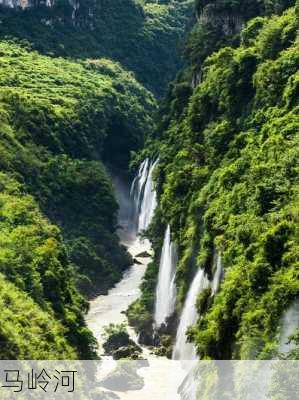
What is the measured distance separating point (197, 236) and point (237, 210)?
28.2 feet

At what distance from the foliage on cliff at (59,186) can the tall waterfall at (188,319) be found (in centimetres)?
498

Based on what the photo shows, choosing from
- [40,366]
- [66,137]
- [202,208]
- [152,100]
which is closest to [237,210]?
[202,208]

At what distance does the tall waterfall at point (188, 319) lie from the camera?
155 feet

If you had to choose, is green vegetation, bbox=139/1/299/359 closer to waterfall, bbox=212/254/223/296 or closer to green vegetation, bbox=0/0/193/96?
waterfall, bbox=212/254/223/296

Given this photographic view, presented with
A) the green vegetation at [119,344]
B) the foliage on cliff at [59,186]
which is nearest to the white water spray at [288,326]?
the foliage on cliff at [59,186]

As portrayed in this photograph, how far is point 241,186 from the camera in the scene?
4322 cm

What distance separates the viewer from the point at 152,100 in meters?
123

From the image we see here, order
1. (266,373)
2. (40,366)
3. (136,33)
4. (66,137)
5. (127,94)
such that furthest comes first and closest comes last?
(136,33) → (127,94) → (66,137) → (40,366) → (266,373)

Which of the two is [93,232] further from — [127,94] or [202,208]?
[127,94]

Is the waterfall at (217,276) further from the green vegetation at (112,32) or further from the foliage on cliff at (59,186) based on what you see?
the green vegetation at (112,32)

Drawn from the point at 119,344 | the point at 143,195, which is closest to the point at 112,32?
the point at 143,195

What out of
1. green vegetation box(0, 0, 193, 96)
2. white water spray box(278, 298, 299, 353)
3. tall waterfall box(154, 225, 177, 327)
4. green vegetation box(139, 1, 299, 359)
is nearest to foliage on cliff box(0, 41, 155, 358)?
tall waterfall box(154, 225, 177, 327)

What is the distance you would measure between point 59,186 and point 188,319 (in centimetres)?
3276

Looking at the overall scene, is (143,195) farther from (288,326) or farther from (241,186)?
(288,326)
